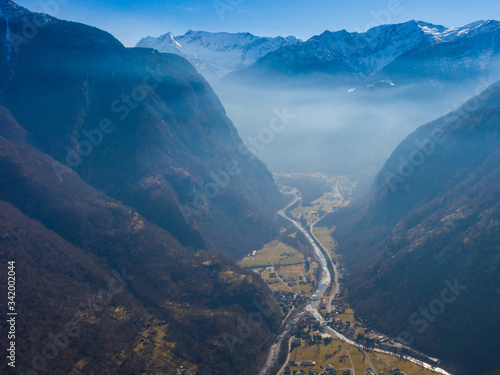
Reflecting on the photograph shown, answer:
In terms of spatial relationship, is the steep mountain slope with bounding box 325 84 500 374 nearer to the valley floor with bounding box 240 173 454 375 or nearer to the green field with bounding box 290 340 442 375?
the valley floor with bounding box 240 173 454 375

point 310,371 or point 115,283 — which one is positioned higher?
point 115,283

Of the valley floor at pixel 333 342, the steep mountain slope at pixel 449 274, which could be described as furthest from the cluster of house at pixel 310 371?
the steep mountain slope at pixel 449 274

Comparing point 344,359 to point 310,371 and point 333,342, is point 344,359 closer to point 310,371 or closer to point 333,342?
point 333,342

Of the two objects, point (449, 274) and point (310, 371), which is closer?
point (310, 371)

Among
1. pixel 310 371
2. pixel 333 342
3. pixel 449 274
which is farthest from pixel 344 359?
pixel 449 274

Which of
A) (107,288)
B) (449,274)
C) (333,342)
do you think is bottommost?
(333,342)

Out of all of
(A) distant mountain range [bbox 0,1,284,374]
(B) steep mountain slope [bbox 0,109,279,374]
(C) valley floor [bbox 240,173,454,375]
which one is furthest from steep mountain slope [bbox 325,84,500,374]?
(B) steep mountain slope [bbox 0,109,279,374]

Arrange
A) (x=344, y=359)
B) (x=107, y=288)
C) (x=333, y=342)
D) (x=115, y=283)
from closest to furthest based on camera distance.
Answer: (x=344, y=359)
(x=333, y=342)
(x=107, y=288)
(x=115, y=283)

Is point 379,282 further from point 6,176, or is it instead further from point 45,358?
point 6,176
